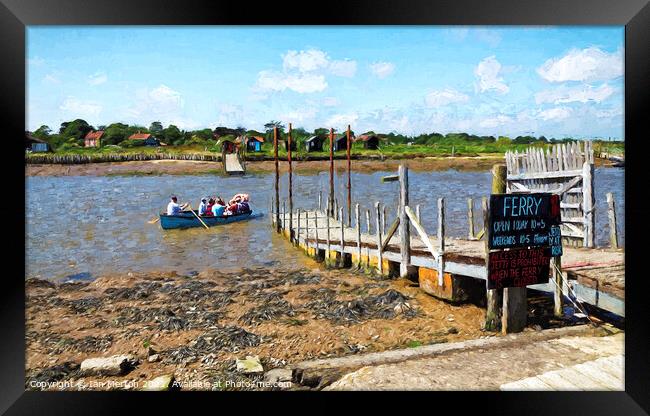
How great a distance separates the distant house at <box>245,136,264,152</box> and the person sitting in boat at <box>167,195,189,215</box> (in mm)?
1251

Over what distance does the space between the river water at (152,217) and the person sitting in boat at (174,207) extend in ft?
0.30

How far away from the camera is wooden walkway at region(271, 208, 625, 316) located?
18.7ft

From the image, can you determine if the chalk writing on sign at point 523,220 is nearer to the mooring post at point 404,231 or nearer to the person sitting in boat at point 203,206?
the mooring post at point 404,231

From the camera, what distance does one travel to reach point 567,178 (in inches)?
306

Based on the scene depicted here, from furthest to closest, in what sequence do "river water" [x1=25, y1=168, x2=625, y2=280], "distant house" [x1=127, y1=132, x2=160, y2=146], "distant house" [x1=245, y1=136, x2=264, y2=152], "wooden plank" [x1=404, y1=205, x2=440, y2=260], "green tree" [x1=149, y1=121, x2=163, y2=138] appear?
"distant house" [x1=245, y1=136, x2=264, y2=152]
"distant house" [x1=127, y1=132, x2=160, y2=146]
"green tree" [x1=149, y1=121, x2=163, y2=138]
"wooden plank" [x1=404, y1=205, x2=440, y2=260]
"river water" [x1=25, y1=168, x2=625, y2=280]

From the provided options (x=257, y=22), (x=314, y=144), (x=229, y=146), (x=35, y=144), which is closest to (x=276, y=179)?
(x=314, y=144)

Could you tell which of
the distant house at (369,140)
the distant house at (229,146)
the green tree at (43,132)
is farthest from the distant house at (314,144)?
the green tree at (43,132)

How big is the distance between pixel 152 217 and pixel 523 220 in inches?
194

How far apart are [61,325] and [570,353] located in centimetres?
579

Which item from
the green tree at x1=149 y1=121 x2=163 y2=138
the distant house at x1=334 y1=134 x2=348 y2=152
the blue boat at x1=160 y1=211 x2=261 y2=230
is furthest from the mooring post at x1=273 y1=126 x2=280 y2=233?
the green tree at x1=149 y1=121 x2=163 y2=138

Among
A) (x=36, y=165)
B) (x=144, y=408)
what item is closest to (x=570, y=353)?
(x=144, y=408)

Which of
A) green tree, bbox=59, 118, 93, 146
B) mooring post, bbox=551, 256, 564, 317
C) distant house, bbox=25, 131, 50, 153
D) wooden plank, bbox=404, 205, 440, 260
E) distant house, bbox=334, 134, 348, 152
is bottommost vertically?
mooring post, bbox=551, 256, 564, 317

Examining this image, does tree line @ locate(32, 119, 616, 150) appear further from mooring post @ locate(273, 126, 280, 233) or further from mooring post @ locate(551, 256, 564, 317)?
mooring post @ locate(551, 256, 564, 317)

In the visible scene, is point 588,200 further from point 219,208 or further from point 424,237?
point 219,208
